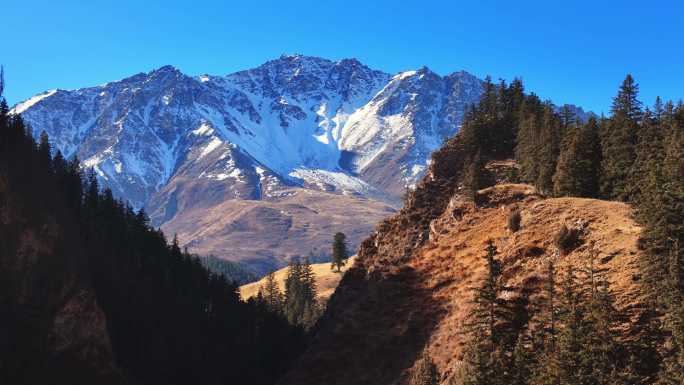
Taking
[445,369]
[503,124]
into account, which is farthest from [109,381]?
[503,124]

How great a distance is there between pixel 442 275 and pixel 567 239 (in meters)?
16.8

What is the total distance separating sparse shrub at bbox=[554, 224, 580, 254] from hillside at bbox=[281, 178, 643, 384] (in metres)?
0.86

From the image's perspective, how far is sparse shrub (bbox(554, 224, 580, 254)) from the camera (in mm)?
62438

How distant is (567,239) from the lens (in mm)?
62719

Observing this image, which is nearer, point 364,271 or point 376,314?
point 376,314

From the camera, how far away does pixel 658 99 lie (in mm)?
100812

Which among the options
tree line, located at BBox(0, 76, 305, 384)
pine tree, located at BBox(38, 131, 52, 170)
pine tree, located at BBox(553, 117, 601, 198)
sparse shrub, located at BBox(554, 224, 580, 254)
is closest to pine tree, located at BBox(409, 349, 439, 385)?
sparse shrub, located at BBox(554, 224, 580, 254)

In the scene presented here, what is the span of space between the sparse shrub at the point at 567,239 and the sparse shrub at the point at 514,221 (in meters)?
8.20

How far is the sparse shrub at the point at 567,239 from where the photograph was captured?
62438mm

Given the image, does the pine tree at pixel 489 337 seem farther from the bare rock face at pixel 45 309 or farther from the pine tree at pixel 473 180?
the bare rock face at pixel 45 309

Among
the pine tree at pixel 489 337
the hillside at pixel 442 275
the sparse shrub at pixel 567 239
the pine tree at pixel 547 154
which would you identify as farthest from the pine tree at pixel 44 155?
the sparse shrub at pixel 567 239

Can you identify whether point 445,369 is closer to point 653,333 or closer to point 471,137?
point 653,333

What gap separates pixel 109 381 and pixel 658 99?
90431mm

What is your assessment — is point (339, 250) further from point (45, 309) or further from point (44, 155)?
point (45, 309)
